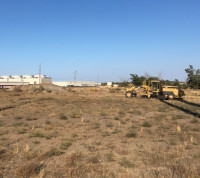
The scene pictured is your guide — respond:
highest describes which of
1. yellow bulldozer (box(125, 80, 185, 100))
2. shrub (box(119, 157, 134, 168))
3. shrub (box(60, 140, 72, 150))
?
yellow bulldozer (box(125, 80, 185, 100))

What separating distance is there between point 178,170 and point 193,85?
66.7 meters

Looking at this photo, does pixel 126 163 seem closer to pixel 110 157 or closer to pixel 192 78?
pixel 110 157

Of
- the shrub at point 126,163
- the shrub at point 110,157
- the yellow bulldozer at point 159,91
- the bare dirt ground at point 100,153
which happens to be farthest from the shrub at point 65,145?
the yellow bulldozer at point 159,91

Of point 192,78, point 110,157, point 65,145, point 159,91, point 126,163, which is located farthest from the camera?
point 192,78

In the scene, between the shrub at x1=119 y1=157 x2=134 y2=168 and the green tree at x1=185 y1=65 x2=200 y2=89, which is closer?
the shrub at x1=119 y1=157 x2=134 y2=168

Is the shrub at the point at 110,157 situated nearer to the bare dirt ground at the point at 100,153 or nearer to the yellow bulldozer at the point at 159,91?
the bare dirt ground at the point at 100,153

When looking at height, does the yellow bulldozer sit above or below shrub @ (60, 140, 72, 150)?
above

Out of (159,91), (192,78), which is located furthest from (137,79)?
(159,91)

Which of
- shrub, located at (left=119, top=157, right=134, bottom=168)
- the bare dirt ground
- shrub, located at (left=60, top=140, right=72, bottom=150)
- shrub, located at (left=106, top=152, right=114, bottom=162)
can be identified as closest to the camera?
the bare dirt ground

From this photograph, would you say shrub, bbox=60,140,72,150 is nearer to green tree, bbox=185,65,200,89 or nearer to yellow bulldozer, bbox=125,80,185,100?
yellow bulldozer, bbox=125,80,185,100

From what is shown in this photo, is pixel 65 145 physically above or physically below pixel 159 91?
below

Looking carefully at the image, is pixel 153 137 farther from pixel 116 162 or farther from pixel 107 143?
pixel 116 162

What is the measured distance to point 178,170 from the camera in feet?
18.0

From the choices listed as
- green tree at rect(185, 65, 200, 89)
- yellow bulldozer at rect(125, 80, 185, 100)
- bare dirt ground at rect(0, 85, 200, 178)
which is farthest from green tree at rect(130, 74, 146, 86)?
bare dirt ground at rect(0, 85, 200, 178)
